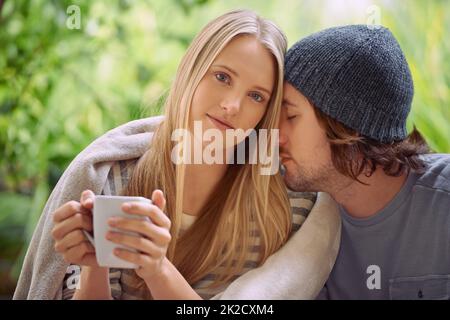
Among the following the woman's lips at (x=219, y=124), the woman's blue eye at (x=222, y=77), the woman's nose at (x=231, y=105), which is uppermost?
the woman's blue eye at (x=222, y=77)

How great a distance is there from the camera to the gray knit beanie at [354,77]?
1.27 meters

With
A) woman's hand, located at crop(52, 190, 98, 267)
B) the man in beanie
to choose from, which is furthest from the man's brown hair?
woman's hand, located at crop(52, 190, 98, 267)

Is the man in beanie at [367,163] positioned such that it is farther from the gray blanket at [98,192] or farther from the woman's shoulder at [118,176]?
the woman's shoulder at [118,176]

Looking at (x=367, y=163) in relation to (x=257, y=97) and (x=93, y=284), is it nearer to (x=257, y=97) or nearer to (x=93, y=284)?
(x=257, y=97)

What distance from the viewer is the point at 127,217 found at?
1022 mm

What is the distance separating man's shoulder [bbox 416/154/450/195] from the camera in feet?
4.41

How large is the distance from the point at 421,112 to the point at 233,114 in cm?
81

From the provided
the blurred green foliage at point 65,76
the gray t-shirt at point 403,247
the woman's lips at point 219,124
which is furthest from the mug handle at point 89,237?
the blurred green foliage at point 65,76

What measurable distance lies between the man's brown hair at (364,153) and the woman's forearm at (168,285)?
1.45 feet

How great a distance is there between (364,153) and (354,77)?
0.17 m

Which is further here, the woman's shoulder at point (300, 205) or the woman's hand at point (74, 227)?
the woman's shoulder at point (300, 205)

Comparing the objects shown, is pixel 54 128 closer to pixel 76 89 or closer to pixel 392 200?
pixel 76 89

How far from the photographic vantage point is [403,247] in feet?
4.33

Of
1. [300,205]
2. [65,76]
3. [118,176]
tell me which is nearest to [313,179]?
[300,205]
